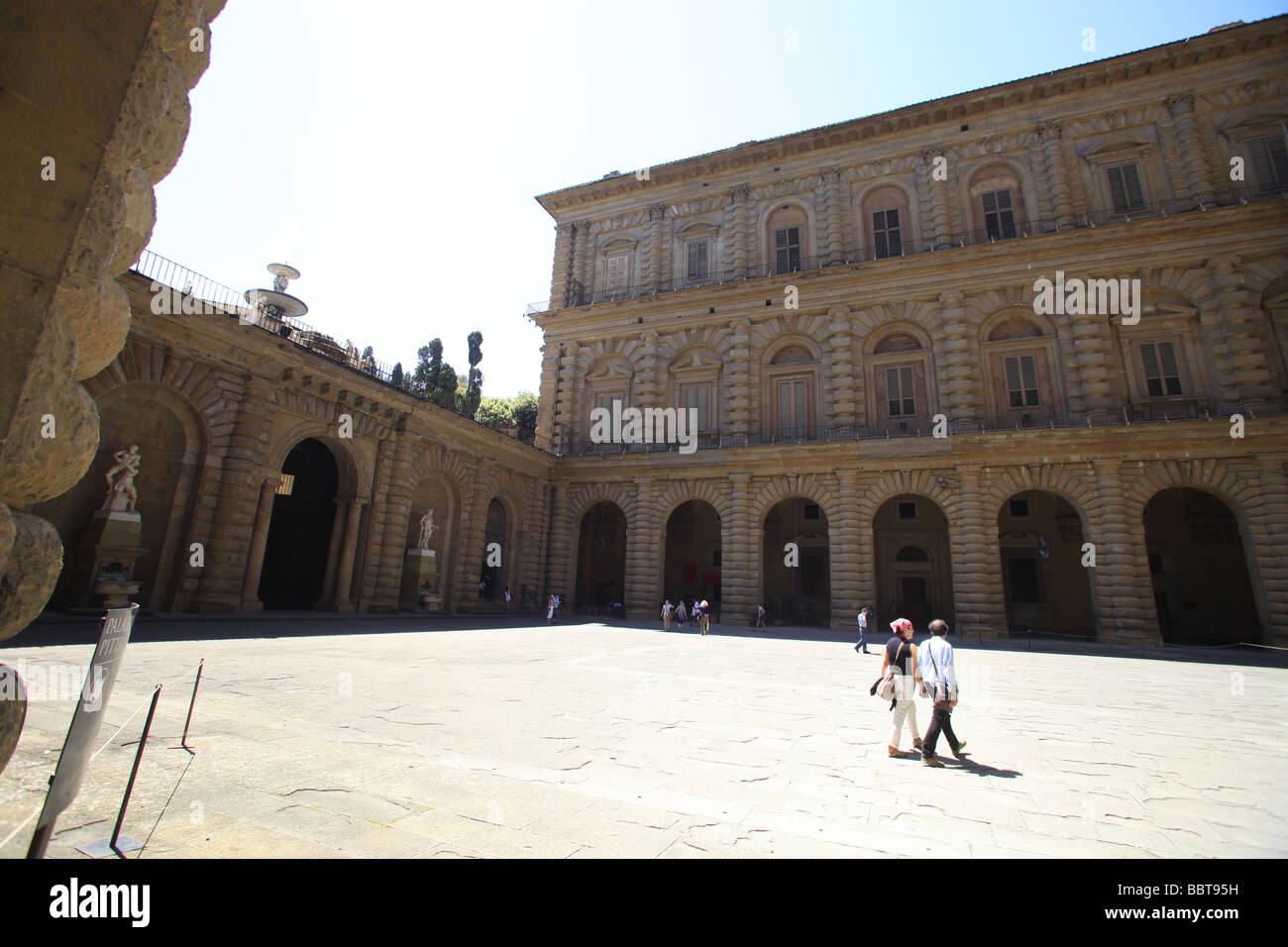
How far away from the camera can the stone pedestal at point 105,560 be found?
11.4 meters

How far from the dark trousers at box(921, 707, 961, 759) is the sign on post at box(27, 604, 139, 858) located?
548 centimetres

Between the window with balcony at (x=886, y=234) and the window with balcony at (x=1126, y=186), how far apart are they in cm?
745

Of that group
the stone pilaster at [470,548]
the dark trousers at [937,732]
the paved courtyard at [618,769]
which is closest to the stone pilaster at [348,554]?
the stone pilaster at [470,548]

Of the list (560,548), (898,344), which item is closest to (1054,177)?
(898,344)

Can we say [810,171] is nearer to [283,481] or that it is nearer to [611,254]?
[611,254]

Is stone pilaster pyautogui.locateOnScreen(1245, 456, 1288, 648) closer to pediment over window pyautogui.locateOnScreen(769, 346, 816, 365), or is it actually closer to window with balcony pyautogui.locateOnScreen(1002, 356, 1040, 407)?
window with balcony pyautogui.locateOnScreen(1002, 356, 1040, 407)

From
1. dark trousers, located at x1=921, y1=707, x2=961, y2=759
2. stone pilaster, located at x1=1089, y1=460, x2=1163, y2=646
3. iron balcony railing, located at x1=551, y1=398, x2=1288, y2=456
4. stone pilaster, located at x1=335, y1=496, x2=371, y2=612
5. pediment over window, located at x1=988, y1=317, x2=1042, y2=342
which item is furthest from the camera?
pediment over window, located at x1=988, y1=317, x2=1042, y2=342

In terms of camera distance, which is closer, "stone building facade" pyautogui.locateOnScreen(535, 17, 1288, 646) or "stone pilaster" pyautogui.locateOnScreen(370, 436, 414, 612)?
"stone pilaster" pyautogui.locateOnScreen(370, 436, 414, 612)

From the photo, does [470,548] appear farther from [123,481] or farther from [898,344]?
[898,344]

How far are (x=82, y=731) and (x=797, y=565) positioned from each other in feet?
87.4

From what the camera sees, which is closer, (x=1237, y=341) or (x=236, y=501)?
(x=236, y=501)

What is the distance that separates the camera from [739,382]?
25.1 metres

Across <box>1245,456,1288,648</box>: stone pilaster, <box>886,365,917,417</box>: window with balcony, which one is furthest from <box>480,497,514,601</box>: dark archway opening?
<box>1245,456,1288,648</box>: stone pilaster

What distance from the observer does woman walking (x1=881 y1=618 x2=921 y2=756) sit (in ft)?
17.8
